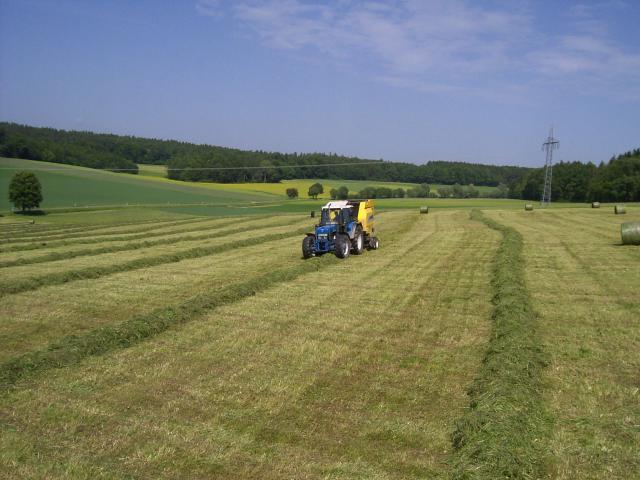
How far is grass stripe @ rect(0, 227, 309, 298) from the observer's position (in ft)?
49.3

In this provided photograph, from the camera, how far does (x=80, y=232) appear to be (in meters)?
34.2

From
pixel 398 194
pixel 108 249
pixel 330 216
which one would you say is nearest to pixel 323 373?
pixel 330 216

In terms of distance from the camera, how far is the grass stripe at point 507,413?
214 inches

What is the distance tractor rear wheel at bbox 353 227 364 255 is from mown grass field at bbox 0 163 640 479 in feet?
11.3

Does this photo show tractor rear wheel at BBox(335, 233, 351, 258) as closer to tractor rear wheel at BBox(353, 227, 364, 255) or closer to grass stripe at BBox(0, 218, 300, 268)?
tractor rear wheel at BBox(353, 227, 364, 255)

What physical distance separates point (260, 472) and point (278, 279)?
393 inches

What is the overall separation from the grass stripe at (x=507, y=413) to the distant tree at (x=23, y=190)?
5303 centimetres


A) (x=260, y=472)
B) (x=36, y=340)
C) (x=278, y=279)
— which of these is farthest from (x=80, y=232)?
(x=260, y=472)

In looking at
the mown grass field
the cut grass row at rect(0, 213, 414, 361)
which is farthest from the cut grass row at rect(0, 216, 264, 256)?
the mown grass field

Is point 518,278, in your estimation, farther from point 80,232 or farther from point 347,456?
point 80,232

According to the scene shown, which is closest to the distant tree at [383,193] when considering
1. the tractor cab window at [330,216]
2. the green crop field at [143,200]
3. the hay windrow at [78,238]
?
the green crop field at [143,200]

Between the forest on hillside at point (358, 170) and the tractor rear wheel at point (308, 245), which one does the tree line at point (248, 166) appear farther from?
the tractor rear wheel at point (308, 245)

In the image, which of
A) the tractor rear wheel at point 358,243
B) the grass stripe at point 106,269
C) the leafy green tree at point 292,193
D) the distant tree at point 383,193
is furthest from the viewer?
the leafy green tree at point 292,193

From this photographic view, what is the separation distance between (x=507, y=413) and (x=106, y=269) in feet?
46.4
